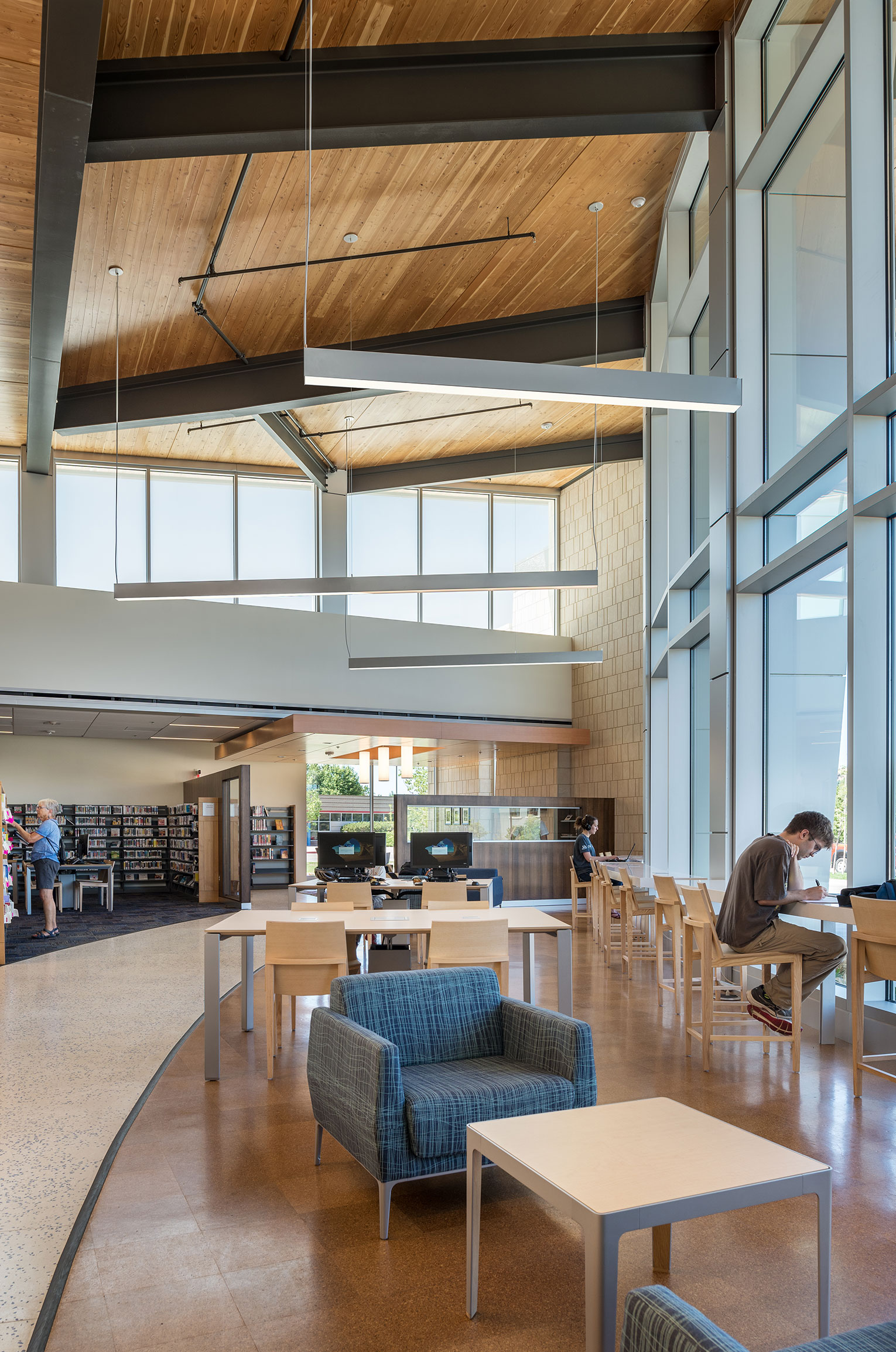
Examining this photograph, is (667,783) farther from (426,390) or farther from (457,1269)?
(457,1269)

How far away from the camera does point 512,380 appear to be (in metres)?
4.50

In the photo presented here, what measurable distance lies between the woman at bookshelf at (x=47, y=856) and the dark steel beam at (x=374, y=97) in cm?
732

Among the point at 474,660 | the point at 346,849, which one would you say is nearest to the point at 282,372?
the point at 474,660

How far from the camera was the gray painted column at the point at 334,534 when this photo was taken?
1595 centimetres

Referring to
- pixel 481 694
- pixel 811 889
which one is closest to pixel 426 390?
pixel 811 889

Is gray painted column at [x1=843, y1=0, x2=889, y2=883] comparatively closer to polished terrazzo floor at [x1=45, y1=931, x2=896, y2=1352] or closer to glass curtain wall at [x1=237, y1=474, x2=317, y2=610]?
polished terrazzo floor at [x1=45, y1=931, x2=896, y2=1352]

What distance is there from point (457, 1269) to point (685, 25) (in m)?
8.31

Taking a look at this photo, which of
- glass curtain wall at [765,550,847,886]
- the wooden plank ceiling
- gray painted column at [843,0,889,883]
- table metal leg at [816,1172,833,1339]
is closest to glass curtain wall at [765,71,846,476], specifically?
gray painted column at [843,0,889,883]

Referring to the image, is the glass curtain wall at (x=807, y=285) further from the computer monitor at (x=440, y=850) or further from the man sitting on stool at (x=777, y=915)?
the computer monitor at (x=440, y=850)

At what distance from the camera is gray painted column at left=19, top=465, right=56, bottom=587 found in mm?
14094

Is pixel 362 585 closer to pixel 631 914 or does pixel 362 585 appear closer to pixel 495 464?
pixel 631 914

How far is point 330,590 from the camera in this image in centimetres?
880

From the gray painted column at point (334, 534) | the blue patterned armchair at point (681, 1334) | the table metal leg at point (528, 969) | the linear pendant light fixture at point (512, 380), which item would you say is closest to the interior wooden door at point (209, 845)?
the gray painted column at point (334, 534)

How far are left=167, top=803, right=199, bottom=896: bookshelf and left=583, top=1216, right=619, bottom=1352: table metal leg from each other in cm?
1556
